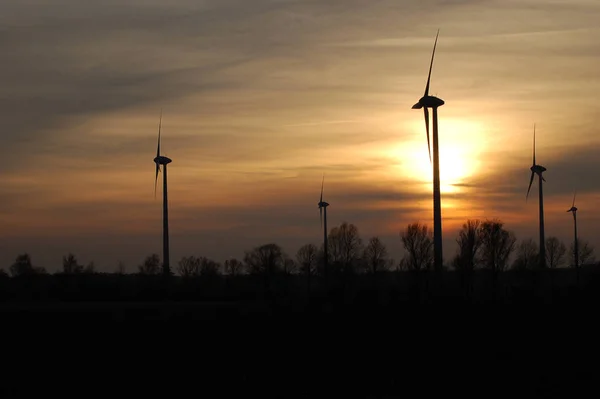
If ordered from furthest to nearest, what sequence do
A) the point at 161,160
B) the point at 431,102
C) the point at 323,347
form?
the point at 161,160
the point at 431,102
the point at 323,347

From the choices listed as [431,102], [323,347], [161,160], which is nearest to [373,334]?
[323,347]

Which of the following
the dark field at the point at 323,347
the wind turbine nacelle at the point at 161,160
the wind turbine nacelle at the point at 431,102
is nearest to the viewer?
the dark field at the point at 323,347

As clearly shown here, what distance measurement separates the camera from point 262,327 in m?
58.1

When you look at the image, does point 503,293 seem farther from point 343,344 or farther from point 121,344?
point 121,344

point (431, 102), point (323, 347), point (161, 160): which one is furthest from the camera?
point (161, 160)

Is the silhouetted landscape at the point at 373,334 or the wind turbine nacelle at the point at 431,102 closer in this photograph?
the silhouetted landscape at the point at 373,334

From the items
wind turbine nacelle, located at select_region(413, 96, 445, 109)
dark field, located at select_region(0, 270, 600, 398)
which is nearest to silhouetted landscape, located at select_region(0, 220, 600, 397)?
dark field, located at select_region(0, 270, 600, 398)

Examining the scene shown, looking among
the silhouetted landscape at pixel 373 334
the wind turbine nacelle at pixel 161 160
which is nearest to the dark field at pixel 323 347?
the silhouetted landscape at pixel 373 334

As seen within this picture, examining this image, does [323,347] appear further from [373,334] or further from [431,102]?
[431,102]

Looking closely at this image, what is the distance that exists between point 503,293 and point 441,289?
9926 mm

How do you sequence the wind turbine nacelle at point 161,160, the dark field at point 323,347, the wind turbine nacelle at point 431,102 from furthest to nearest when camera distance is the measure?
the wind turbine nacelle at point 161,160 < the wind turbine nacelle at point 431,102 < the dark field at point 323,347

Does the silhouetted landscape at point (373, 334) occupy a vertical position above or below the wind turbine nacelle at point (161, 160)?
below

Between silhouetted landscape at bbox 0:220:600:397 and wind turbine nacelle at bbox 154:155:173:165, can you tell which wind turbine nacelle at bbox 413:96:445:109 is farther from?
wind turbine nacelle at bbox 154:155:173:165

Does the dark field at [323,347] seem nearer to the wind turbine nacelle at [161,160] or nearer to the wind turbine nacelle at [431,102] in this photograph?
the wind turbine nacelle at [431,102]
